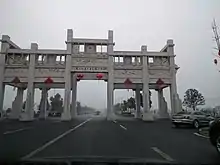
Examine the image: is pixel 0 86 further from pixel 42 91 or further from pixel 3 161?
pixel 3 161

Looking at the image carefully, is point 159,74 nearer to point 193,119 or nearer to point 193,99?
point 193,119

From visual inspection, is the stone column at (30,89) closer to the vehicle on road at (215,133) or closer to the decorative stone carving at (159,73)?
the decorative stone carving at (159,73)

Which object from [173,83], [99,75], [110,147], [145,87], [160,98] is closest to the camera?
[110,147]

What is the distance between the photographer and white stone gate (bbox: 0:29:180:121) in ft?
133

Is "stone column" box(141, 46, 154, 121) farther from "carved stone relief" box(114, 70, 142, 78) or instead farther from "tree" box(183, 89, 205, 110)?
"tree" box(183, 89, 205, 110)

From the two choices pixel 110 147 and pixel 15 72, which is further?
pixel 15 72

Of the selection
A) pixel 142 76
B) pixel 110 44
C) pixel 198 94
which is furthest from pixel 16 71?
pixel 198 94

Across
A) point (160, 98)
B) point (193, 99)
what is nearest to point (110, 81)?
point (160, 98)

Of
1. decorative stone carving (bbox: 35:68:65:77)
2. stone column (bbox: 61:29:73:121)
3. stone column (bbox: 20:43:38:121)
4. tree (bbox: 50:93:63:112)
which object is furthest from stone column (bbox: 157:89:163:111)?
tree (bbox: 50:93:63:112)

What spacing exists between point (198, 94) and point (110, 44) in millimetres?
42403

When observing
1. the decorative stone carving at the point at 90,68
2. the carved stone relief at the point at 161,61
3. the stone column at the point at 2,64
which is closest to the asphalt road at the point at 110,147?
the decorative stone carving at the point at 90,68

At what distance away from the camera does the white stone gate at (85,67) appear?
40500mm

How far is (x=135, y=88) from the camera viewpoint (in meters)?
48.5

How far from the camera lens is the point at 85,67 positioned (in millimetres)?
40531
